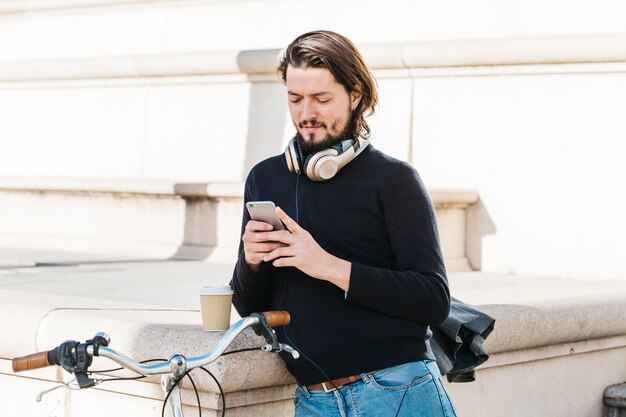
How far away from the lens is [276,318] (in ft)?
10.9

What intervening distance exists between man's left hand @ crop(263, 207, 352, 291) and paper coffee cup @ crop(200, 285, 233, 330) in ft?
1.55

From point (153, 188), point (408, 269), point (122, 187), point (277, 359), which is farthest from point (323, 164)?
point (122, 187)

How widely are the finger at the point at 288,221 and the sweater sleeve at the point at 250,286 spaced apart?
0.31 meters

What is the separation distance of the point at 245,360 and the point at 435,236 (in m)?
0.75

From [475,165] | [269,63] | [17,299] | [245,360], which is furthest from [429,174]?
[245,360]

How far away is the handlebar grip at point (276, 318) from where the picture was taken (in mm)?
3281

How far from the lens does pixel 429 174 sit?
8836 millimetres

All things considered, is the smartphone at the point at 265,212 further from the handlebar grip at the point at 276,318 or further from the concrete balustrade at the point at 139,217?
the concrete balustrade at the point at 139,217

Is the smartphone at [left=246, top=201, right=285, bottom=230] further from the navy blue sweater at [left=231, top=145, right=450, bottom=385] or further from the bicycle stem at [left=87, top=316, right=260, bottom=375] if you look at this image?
the bicycle stem at [left=87, top=316, right=260, bottom=375]

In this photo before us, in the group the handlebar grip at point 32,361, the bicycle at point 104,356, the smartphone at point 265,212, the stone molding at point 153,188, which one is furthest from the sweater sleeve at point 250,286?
the stone molding at point 153,188

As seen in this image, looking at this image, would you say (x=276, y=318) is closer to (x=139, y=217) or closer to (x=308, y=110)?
(x=308, y=110)

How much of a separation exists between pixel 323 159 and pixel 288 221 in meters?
0.25

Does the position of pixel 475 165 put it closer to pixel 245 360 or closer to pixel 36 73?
pixel 36 73

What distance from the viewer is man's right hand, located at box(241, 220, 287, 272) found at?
3.45 metres
